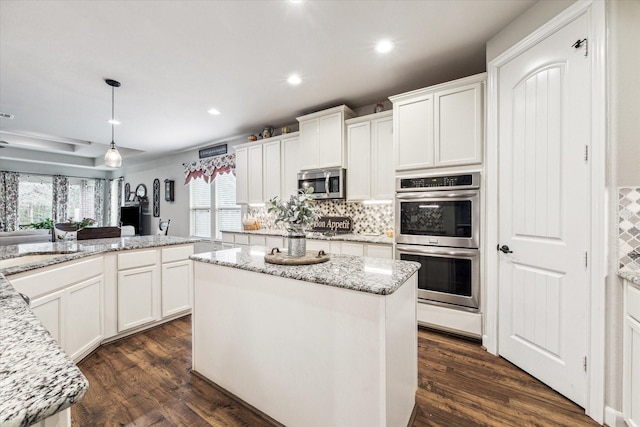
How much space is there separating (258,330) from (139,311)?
1.87m

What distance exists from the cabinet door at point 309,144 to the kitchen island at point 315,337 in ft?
7.42

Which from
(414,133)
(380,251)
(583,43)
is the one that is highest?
(583,43)

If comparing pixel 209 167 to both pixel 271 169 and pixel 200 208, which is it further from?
pixel 271 169

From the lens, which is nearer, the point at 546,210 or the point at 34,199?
the point at 546,210

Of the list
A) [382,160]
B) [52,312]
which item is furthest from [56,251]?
[382,160]

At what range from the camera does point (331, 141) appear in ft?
12.4

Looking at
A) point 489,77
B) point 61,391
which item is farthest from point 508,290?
point 61,391

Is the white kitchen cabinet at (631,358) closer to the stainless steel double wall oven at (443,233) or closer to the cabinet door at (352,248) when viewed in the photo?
the stainless steel double wall oven at (443,233)

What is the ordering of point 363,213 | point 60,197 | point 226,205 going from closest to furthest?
point 363,213, point 226,205, point 60,197

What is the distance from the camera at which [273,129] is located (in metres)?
4.86

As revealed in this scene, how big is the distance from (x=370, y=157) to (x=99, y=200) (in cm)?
928

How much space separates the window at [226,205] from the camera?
5629mm

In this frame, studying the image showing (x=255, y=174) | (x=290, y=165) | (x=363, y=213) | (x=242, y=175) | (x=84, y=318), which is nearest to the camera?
(x=84, y=318)

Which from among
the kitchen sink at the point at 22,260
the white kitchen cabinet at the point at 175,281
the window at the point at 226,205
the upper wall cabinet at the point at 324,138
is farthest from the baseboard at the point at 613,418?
the window at the point at 226,205
